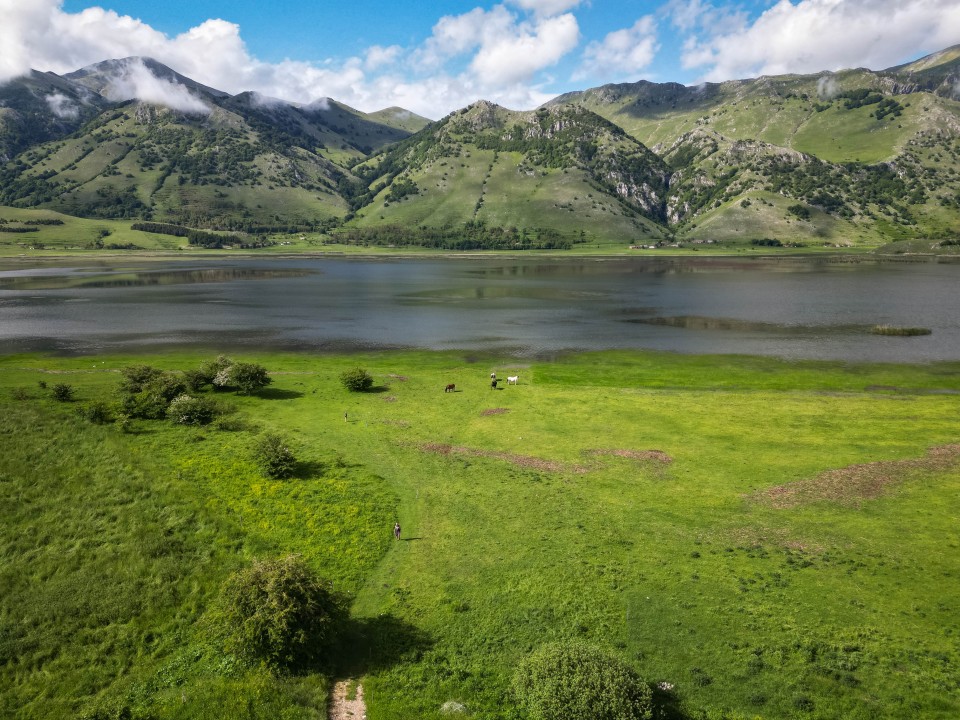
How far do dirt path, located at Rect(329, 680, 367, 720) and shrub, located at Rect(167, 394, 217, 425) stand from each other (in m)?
35.1

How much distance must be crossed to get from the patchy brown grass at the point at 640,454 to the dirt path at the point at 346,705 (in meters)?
26.8

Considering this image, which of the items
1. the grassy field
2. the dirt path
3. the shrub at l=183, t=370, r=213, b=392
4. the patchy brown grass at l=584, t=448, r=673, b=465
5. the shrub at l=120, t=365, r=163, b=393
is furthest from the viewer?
the shrub at l=183, t=370, r=213, b=392


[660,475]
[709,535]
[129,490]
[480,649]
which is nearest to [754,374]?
[660,475]

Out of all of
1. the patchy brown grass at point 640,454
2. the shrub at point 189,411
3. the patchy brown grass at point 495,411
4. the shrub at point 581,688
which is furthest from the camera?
the patchy brown grass at point 495,411

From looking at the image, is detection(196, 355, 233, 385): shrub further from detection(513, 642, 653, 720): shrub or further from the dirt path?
detection(513, 642, 653, 720): shrub

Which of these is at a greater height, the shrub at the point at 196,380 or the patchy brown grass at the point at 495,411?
the shrub at the point at 196,380

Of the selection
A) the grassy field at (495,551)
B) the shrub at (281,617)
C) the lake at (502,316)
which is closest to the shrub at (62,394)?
the grassy field at (495,551)

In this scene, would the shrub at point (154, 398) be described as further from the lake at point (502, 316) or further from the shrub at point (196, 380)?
the lake at point (502, 316)

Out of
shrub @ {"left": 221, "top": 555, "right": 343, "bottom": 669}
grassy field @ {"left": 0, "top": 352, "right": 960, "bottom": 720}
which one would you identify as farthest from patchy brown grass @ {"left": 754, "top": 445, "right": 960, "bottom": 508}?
shrub @ {"left": 221, "top": 555, "right": 343, "bottom": 669}

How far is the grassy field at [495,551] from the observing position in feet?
66.6

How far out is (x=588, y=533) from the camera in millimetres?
30875

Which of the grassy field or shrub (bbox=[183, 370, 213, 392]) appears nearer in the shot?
the grassy field

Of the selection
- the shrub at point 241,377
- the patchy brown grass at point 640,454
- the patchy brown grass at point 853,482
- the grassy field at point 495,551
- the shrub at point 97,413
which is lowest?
the grassy field at point 495,551

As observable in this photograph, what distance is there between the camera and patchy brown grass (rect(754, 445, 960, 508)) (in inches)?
1367
